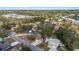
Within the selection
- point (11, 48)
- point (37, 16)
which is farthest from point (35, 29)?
point (11, 48)

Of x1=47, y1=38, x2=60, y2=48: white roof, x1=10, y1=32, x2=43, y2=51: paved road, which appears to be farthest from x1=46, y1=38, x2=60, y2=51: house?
x1=10, y1=32, x2=43, y2=51: paved road

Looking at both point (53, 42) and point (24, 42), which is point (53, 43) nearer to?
point (53, 42)

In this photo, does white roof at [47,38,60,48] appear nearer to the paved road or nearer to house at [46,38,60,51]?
house at [46,38,60,51]

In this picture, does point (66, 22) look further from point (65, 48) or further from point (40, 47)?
point (40, 47)

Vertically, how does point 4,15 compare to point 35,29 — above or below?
above

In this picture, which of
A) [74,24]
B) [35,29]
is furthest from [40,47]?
[74,24]

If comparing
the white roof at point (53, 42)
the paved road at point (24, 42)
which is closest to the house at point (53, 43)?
the white roof at point (53, 42)

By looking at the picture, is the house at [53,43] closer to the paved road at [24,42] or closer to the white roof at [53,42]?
the white roof at [53,42]

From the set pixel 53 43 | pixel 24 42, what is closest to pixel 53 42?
pixel 53 43
